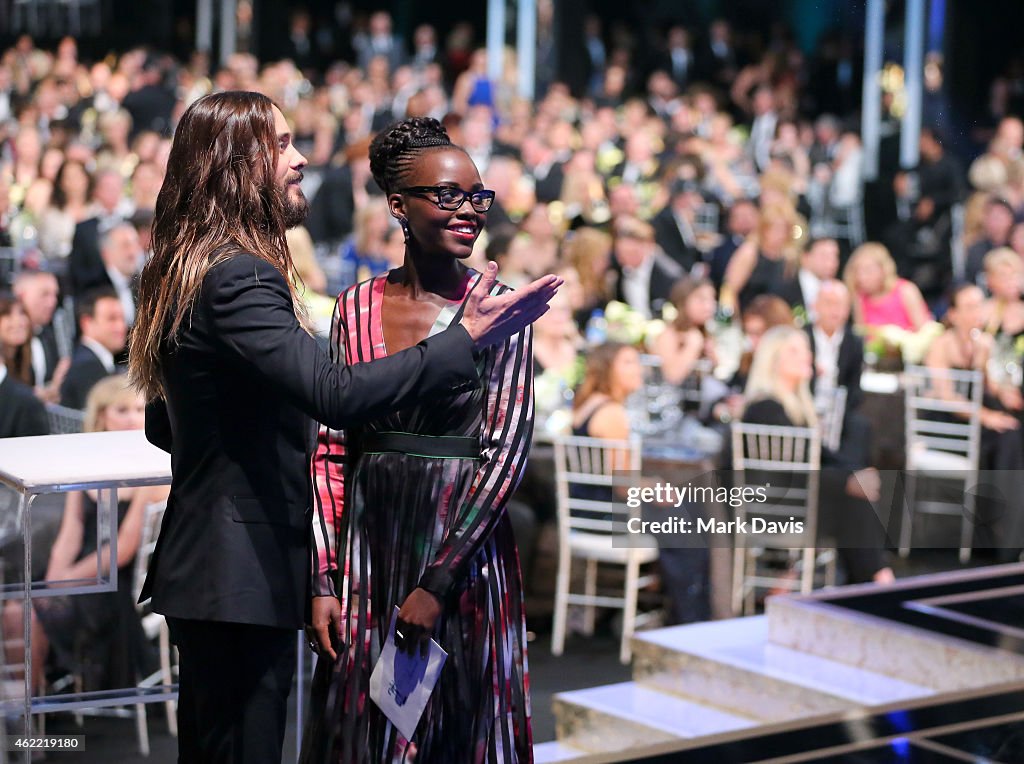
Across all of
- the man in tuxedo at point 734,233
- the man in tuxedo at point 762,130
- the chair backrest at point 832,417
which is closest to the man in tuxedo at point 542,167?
the man in tuxedo at point 734,233

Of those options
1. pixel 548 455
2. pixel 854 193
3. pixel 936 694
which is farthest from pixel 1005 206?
pixel 936 694

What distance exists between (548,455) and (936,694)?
2244 mm

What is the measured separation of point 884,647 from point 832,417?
246 cm

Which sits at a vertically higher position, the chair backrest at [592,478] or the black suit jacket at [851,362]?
the black suit jacket at [851,362]

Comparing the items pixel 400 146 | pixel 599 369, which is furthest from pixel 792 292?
pixel 400 146

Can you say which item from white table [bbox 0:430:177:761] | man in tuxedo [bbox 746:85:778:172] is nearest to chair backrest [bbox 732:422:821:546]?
white table [bbox 0:430:177:761]

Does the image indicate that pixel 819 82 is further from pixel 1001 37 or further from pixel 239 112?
pixel 239 112

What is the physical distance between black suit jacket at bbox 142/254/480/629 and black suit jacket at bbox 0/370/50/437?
9.75 ft

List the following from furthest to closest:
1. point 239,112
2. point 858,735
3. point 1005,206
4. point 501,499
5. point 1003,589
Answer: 1. point 1005,206
2. point 1003,589
3. point 858,735
4. point 501,499
5. point 239,112

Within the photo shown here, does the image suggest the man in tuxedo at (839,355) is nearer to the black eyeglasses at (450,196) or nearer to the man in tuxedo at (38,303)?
the man in tuxedo at (38,303)

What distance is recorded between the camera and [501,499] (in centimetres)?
237

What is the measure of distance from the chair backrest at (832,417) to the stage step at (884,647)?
1946mm

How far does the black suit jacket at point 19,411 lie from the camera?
5.04 meters

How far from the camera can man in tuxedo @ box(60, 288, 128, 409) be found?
5727mm
